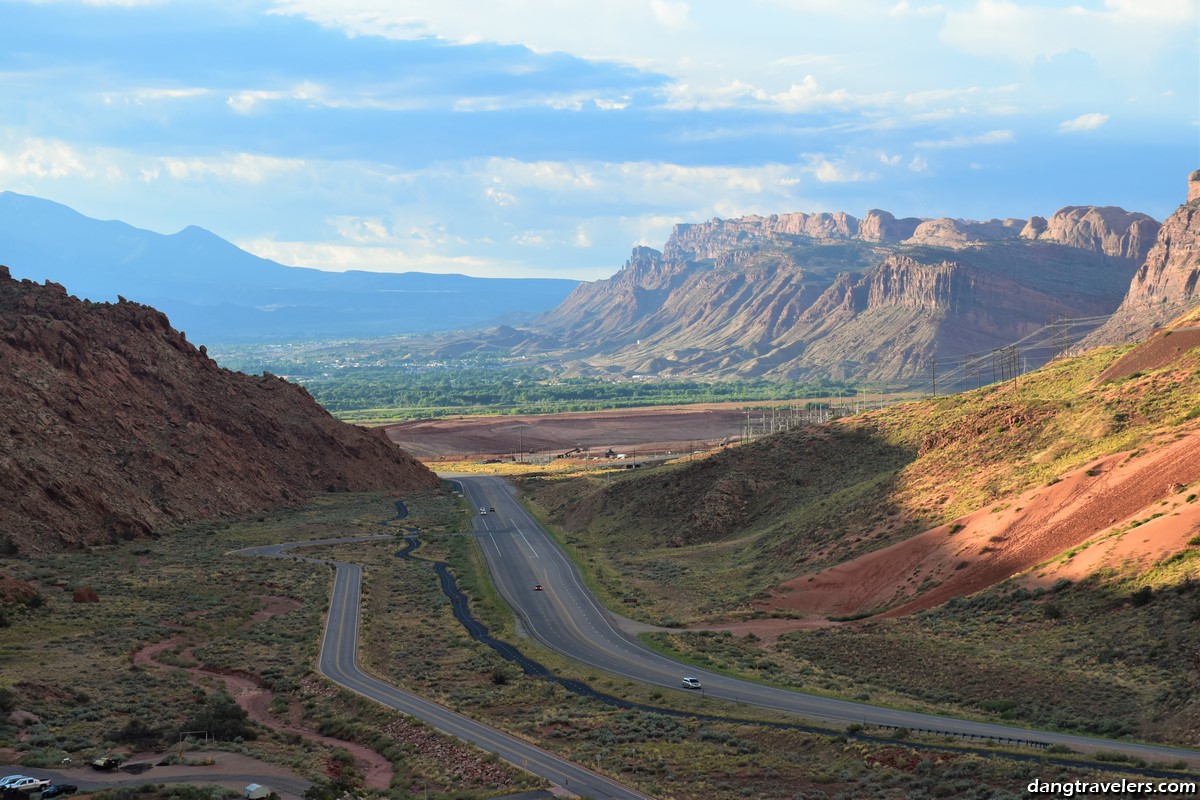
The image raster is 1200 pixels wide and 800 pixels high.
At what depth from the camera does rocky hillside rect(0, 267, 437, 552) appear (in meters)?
98.8

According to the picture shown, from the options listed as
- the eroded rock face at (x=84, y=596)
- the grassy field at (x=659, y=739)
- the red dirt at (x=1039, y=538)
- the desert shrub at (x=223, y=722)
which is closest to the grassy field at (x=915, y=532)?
the red dirt at (x=1039, y=538)

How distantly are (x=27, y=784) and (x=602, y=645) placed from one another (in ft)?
113

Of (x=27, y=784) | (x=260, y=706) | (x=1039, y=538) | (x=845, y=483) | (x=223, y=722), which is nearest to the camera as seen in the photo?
(x=27, y=784)

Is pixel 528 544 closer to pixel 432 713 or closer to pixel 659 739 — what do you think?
pixel 432 713

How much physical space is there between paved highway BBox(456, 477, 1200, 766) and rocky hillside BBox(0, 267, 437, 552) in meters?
31.1

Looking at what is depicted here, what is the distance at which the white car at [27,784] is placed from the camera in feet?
113

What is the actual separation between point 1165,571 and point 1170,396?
3100cm

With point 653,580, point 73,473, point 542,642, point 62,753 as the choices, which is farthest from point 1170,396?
point 73,473

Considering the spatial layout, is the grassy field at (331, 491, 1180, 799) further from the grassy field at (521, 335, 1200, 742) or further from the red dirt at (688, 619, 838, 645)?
the red dirt at (688, 619, 838, 645)

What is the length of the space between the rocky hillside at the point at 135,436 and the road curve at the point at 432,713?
111ft

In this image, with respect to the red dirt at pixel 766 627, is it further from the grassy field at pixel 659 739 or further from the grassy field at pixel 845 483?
the grassy field at pixel 659 739

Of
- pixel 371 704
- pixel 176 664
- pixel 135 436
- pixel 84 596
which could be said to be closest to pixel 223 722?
pixel 371 704

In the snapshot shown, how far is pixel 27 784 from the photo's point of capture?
114 ft

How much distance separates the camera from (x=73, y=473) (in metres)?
102
